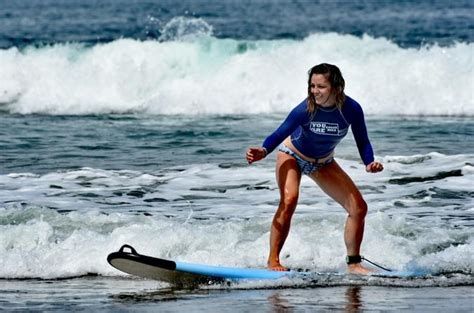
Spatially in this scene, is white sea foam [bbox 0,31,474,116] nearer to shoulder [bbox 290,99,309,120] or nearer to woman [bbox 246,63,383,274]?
woman [bbox 246,63,383,274]

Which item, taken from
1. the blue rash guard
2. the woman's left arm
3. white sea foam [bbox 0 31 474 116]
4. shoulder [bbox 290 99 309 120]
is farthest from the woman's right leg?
white sea foam [bbox 0 31 474 116]

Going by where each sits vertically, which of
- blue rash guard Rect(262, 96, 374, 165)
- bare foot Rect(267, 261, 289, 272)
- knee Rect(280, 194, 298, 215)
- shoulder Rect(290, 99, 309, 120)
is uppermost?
shoulder Rect(290, 99, 309, 120)

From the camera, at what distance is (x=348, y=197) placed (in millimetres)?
7895

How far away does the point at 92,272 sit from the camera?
8.51 m

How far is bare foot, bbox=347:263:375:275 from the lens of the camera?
26.2 ft

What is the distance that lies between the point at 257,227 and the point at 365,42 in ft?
52.1

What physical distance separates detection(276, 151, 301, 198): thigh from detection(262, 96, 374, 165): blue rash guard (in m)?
0.11

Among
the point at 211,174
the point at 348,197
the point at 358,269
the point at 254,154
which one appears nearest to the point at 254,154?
the point at 254,154

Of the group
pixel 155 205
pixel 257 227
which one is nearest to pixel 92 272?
pixel 257 227

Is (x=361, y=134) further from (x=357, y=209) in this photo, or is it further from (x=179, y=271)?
(x=179, y=271)

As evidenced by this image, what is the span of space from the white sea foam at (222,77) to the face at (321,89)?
11790mm

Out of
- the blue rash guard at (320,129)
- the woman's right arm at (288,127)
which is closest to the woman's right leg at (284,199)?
the blue rash guard at (320,129)

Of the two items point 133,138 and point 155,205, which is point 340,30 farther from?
point 155,205

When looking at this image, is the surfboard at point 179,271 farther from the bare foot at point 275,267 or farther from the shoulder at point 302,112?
the shoulder at point 302,112
